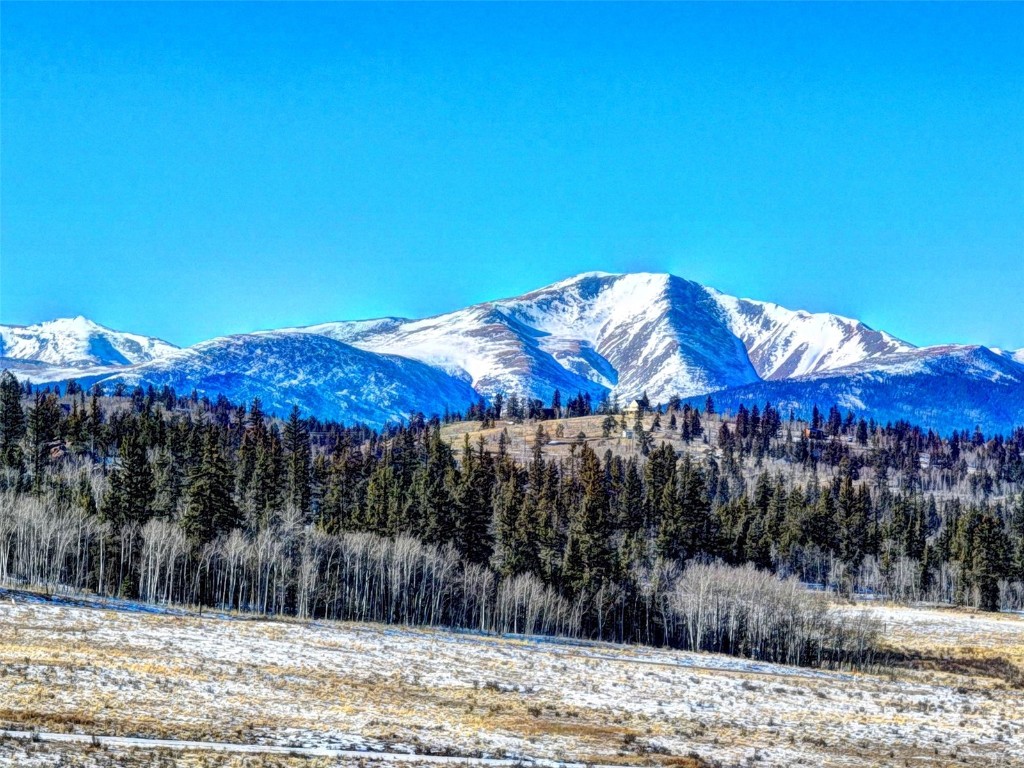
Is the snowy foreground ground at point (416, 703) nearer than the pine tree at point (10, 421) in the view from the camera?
Yes

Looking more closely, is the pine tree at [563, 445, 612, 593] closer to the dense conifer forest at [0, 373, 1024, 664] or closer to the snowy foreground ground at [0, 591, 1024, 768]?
the dense conifer forest at [0, 373, 1024, 664]

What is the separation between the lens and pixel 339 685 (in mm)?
49906

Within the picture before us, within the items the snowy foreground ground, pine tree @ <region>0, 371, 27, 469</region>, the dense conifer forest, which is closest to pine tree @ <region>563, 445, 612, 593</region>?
the dense conifer forest

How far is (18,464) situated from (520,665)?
10044cm

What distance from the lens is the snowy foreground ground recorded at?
35938 mm

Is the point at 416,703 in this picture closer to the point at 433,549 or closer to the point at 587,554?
the point at 433,549

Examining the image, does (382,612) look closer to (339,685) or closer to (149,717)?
(339,685)

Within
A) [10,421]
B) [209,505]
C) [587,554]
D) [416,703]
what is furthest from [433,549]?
[10,421]

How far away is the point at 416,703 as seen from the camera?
46875mm

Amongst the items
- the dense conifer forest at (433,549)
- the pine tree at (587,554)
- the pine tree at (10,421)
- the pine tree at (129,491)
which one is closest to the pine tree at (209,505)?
the dense conifer forest at (433,549)

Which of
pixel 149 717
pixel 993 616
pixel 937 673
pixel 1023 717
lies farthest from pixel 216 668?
pixel 993 616

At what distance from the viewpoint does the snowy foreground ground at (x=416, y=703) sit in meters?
35.9

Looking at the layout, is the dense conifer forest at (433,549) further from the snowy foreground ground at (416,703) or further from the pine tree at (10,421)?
the snowy foreground ground at (416,703)

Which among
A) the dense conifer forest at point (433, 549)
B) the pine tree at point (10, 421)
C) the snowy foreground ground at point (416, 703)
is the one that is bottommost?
the snowy foreground ground at point (416, 703)
